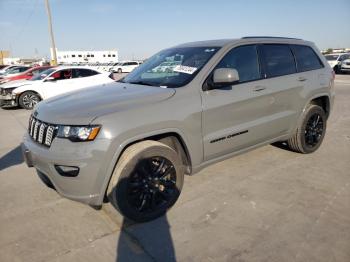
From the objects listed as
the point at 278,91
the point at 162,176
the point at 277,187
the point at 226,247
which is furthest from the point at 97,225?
the point at 278,91

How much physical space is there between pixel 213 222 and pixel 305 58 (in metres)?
3.09

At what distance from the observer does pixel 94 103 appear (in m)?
3.03

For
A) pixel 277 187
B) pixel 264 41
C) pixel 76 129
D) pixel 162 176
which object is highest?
pixel 264 41

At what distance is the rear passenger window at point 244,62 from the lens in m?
3.70

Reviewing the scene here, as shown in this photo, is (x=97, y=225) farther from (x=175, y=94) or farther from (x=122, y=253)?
(x=175, y=94)

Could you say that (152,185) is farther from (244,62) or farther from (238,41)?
(238,41)

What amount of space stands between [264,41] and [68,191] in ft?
10.3

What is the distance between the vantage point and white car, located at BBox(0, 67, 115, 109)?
10.8m

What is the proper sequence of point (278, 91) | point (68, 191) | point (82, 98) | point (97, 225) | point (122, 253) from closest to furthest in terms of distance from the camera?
point (122, 253)
point (68, 191)
point (97, 225)
point (82, 98)
point (278, 91)

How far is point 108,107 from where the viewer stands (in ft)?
9.50

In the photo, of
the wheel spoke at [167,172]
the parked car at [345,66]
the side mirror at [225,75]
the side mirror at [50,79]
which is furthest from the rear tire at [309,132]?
the parked car at [345,66]

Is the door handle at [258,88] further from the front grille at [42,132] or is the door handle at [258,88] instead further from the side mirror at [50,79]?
the side mirror at [50,79]

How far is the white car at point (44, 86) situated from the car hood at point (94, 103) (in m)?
7.33

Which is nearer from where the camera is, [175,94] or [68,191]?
[68,191]
